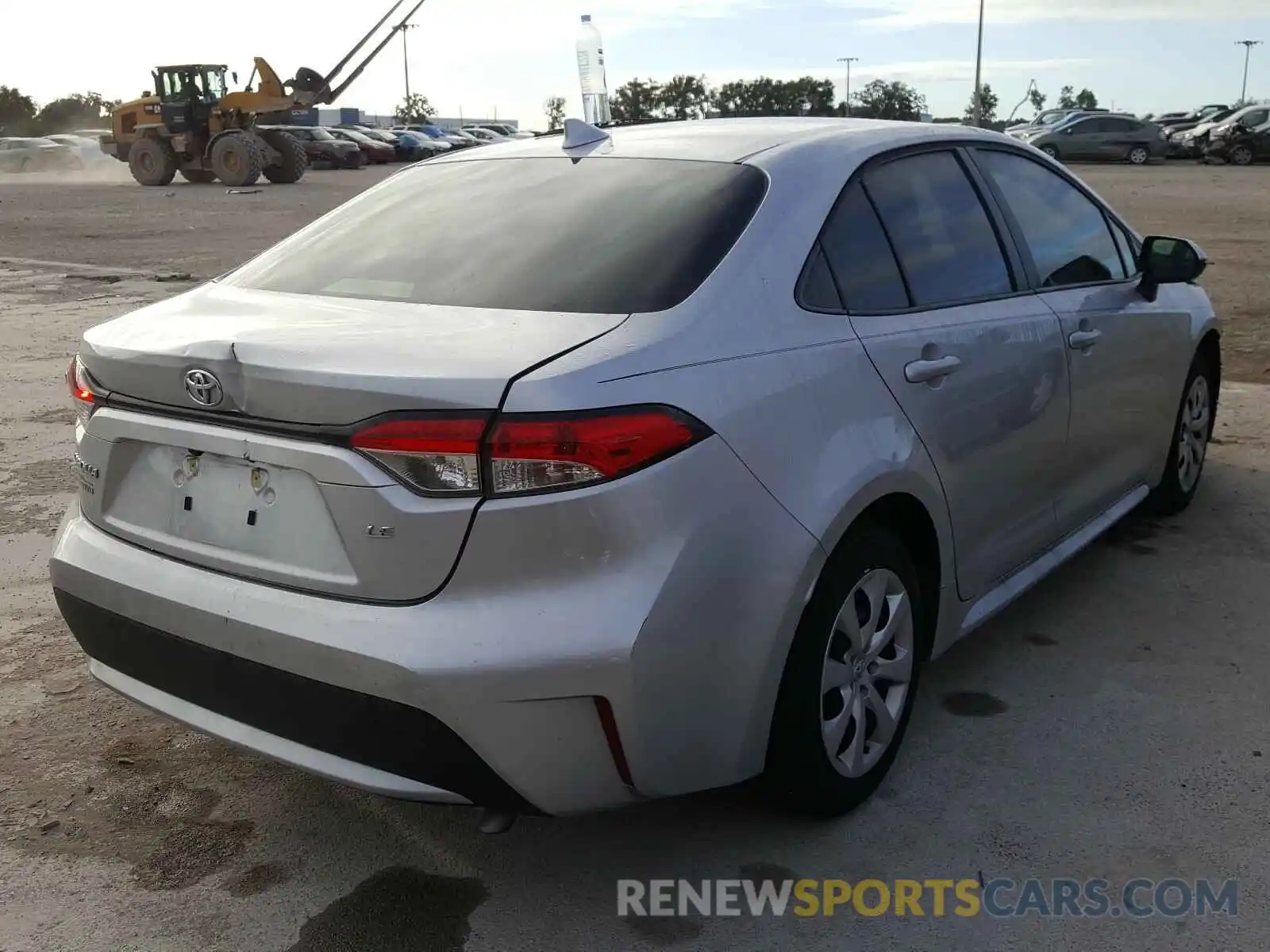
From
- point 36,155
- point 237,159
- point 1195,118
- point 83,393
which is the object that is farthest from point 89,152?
point 83,393

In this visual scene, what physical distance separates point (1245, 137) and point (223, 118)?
2687cm

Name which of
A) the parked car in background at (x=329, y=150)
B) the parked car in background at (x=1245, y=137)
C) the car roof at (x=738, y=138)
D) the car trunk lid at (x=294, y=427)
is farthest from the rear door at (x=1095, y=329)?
the parked car in background at (x=329, y=150)

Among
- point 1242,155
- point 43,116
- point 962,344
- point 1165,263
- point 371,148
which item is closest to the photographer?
point 962,344

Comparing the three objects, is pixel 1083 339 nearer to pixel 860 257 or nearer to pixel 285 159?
pixel 860 257

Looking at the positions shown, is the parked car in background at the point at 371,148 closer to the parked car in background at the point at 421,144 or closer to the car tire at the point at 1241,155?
the parked car in background at the point at 421,144

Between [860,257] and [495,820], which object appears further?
[860,257]

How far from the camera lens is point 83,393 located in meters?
2.80

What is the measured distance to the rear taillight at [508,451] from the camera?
87.1 inches

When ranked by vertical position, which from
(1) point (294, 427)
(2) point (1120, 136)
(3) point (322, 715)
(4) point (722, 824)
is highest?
(1) point (294, 427)

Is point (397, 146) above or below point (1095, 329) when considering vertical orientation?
above

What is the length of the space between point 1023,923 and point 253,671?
164 cm

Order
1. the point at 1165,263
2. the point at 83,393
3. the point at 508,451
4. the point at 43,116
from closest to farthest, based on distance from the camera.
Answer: the point at 508,451 < the point at 83,393 < the point at 1165,263 < the point at 43,116

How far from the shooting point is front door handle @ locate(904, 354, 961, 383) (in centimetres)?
296

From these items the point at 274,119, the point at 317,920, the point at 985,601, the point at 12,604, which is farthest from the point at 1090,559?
the point at 274,119
